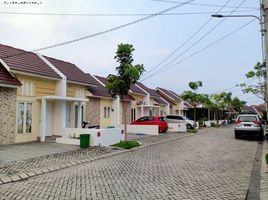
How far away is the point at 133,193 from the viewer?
7.86 meters

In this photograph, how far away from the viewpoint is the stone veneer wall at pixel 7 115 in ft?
57.2

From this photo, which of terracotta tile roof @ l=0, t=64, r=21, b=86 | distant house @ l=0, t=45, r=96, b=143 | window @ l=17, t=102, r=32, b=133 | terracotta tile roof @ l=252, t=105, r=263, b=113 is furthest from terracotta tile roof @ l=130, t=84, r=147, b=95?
terracotta tile roof @ l=252, t=105, r=263, b=113

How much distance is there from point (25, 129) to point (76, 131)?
125 inches

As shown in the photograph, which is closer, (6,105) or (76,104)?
(6,105)

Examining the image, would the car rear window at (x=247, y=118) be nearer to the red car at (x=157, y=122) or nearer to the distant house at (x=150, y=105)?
the red car at (x=157, y=122)

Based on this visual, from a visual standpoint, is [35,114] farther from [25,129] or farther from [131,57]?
[131,57]

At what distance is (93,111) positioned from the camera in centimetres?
2752

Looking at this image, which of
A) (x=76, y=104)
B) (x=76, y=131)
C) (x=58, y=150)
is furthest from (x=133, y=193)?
Result: (x=76, y=104)

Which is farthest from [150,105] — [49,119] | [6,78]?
[6,78]

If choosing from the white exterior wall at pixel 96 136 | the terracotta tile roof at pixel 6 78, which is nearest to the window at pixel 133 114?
the white exterior wall at pixel 96 136

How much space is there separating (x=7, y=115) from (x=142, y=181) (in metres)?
11.3

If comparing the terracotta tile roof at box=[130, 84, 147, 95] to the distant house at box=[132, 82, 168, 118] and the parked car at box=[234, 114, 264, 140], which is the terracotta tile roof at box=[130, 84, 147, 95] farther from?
the parked car at box=[234, 114, 264, 140]

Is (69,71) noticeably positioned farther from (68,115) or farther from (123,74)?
(123,74)

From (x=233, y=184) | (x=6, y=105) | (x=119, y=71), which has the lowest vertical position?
(x=233, y=184)
